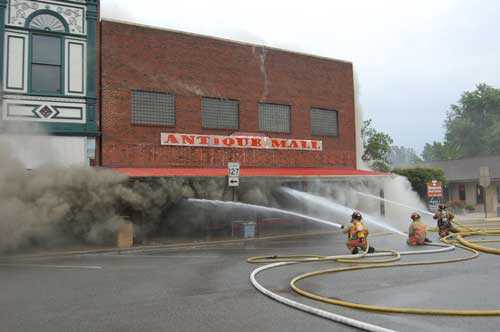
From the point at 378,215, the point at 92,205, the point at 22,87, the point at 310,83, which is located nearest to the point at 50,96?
the point at 22,87

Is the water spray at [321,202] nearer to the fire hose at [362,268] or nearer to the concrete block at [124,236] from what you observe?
the fire hose at [362,268]

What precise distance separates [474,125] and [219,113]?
54715 mm

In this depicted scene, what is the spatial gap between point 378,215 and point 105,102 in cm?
1454

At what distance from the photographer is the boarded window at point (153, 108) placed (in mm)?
19281

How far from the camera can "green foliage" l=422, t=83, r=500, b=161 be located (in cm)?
6444

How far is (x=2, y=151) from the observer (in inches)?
615

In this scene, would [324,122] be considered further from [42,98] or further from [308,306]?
[308,306]

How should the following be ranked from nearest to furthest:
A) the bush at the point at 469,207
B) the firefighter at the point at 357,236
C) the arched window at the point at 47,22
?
the firefighter at the point at 357,236 → the arched window at the point at 47,22 → the bush at the point at 469,207

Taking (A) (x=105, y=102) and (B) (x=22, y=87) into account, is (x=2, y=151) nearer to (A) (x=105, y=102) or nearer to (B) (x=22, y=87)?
(B) (x=22, y=87)

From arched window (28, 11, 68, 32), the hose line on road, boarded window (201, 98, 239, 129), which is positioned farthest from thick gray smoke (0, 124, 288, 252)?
the hose line on road

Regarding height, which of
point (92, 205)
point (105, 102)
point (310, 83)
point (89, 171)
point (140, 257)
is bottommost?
point (140, 257)

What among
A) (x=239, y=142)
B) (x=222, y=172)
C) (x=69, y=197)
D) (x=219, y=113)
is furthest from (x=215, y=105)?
(x=69, y=197)

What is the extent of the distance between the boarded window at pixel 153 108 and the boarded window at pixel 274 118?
441cm

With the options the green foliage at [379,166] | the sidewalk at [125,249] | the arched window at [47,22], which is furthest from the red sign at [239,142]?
the green foliage at [379,166]
